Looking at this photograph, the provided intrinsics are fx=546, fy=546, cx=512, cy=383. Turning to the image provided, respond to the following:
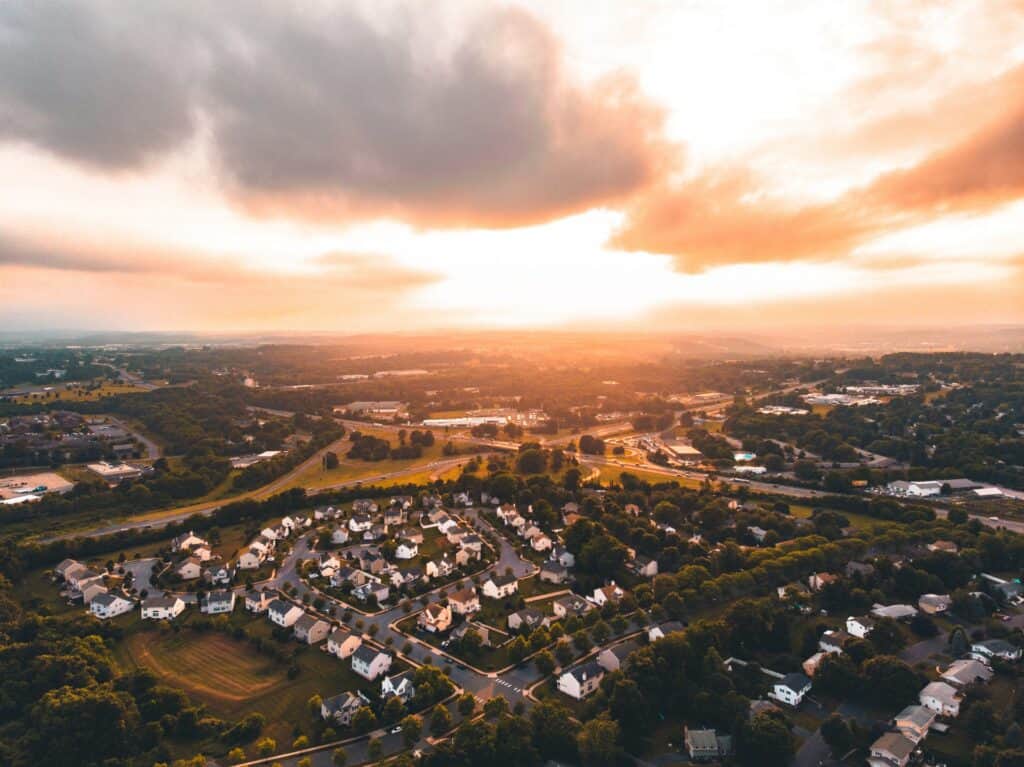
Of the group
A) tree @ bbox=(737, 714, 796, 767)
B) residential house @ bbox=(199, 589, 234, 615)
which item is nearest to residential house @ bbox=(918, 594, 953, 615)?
tree @ bbox=(737, 714, 796, 767)

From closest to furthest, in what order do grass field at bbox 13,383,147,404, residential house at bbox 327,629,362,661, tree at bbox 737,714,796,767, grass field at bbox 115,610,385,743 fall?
tree at bbox 737,714,796,767
grass field at bbox 115,610,385,743
residential house at bbox 327,629,362,661
grass field at bbox 13,383,147,404

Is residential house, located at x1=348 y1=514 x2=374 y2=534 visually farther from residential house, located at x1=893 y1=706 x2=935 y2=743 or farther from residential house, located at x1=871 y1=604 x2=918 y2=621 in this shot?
residential house, located at x1=893 y1=706 x2=935 y2=743

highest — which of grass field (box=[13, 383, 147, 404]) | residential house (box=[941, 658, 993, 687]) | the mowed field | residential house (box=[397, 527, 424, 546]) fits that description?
grass field (box=[13, 383, 147, 404])

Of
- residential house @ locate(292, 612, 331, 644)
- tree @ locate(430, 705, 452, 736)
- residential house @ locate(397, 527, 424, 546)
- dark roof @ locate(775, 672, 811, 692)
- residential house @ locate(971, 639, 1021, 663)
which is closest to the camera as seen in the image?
tree @ locate(430, 705, 452, 736)

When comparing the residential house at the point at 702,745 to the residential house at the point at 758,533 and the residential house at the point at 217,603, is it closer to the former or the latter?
the residential house at the point at 758,533

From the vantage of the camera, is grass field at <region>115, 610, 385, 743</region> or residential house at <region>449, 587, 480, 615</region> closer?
grass field at <region>115, 610, 385, 743</region>

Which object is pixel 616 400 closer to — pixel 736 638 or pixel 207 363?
pixel 736 638

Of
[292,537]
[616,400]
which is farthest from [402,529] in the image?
[616,400]
